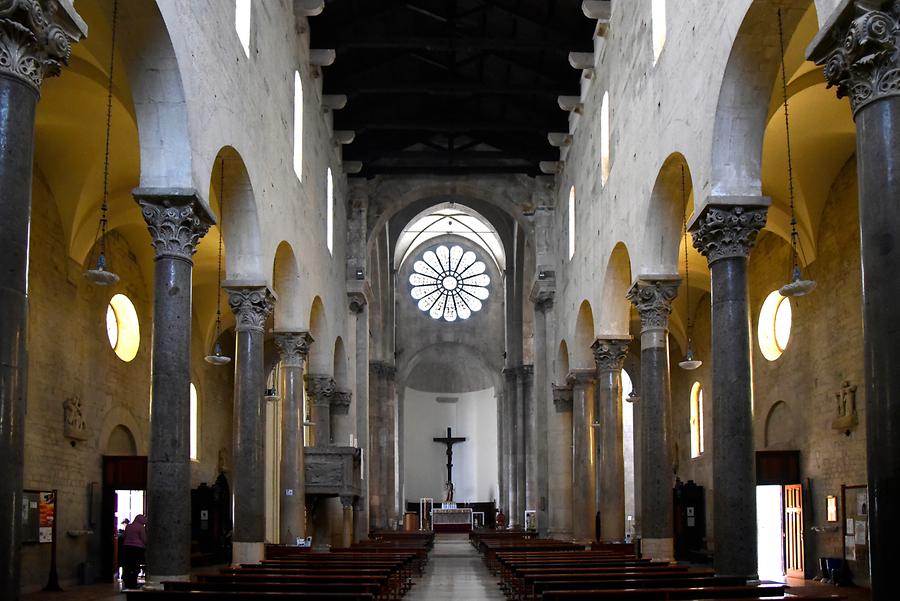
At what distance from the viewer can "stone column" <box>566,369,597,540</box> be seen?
2880 cm

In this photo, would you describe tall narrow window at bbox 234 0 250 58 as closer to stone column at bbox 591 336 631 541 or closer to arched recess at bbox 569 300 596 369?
stone column at bbox 591 336 631 541

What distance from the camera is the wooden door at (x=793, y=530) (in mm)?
24578

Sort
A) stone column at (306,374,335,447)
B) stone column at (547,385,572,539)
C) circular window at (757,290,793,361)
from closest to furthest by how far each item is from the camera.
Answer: circular window at (757,290,793,361) < stone column at (306,374,335,447) < stone column at (547,385,572,539)

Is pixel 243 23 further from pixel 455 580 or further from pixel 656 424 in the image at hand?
pixel 455 580

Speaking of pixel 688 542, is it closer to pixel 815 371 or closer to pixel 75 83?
pixel 815 371

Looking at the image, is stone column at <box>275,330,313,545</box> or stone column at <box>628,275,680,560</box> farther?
stone column at <box>275,330,313,545</box>

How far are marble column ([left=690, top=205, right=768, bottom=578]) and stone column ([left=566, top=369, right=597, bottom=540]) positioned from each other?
14075mm

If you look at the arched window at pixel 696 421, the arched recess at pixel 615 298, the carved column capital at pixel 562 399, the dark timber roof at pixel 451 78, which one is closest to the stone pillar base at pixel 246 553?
the arched recess at pixel 615 298

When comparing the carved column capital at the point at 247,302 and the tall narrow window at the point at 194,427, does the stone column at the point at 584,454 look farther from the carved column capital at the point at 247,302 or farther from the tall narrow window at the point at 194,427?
the tall narrow window at the point at 194,427

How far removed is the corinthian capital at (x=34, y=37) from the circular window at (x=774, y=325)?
20469 mm

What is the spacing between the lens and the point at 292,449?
81.1ft

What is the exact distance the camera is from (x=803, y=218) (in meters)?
23.4

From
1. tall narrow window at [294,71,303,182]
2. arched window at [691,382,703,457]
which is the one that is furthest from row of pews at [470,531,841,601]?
arched window at [691,382,703,457]

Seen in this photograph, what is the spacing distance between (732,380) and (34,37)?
9.62m
